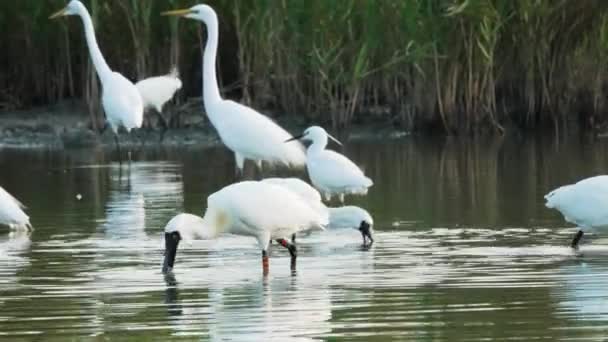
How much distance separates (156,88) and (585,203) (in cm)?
1224

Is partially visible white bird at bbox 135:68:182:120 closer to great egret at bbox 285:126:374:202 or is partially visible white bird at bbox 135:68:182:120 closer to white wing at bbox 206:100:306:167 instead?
white wing at bbox 206:100:306:167

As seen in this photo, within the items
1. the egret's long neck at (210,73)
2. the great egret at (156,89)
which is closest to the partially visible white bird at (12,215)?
the egret's long neck at (210,73)

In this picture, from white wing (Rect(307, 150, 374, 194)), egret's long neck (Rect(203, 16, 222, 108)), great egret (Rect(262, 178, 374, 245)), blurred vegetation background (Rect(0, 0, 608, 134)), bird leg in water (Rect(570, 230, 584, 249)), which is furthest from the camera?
blurred vegetation background (Rect(0, 0, 608, 134))

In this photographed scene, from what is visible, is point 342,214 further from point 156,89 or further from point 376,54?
point 376,54

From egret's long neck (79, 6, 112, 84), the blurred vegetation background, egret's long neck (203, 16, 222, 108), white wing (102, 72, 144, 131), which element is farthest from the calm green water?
the blurred vegetation background

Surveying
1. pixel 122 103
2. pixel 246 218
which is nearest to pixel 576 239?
pixel 246 218

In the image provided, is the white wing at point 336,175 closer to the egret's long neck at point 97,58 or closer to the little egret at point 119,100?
the little egret at point 119,100

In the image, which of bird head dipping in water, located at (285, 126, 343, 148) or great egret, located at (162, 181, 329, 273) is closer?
great egret, located at (162, 181, 329, 273)

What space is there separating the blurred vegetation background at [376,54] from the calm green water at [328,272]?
594 cm

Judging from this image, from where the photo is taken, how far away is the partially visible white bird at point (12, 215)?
14602 millimetres

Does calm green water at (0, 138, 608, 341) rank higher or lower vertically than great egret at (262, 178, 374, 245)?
lower

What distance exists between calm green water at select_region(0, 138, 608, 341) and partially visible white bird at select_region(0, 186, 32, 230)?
14 centimetres

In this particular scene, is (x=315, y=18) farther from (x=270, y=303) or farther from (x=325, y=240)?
(x=270, y=303)

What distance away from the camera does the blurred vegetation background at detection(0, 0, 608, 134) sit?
83.8ft
